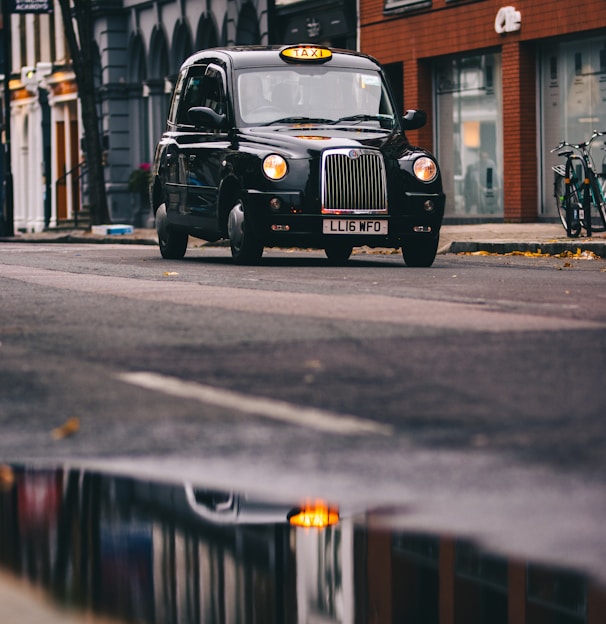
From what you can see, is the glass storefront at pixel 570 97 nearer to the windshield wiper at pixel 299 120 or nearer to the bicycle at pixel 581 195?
the bicycle at pixel 581 195

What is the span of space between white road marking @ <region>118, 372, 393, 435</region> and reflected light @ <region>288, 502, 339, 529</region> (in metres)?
1.17

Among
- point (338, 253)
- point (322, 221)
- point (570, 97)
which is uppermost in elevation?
point (570, 97)

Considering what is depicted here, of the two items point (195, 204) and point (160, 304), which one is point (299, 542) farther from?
point (195, 204)

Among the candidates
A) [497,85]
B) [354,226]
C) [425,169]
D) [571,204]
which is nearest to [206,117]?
[354,226]

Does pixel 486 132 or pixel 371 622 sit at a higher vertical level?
pixel 486 132

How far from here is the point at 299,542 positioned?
12.9 ft

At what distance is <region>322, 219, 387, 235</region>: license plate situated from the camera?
16.5 m

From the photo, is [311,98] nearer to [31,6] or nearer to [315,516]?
[315,516]

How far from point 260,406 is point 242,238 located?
35.5ft

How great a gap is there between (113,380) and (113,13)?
126 feet

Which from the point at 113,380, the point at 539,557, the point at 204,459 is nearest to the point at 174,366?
the point at 113,380

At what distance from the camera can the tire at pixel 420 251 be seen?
55.6 ft

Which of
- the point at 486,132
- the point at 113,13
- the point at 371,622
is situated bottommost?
the point at 371,622

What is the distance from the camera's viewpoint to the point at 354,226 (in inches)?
652
